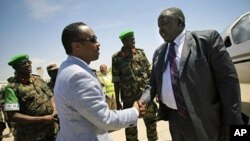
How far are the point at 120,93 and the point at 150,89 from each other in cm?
227

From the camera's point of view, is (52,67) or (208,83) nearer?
(208,83)

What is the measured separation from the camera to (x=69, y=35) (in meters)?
2.14

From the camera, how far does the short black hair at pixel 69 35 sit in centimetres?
212

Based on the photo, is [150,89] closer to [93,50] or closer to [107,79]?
[93,50]

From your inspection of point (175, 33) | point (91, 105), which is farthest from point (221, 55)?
point (91, 105)

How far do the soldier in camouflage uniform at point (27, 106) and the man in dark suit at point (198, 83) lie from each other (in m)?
1.94

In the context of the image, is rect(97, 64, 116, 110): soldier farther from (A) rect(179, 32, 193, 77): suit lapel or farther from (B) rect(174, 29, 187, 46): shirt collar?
(A) rect(179, 32, 193, 77): suit lapel

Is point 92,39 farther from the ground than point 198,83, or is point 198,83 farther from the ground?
point 92,39

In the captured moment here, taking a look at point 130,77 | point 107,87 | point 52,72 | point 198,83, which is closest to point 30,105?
point 52,72

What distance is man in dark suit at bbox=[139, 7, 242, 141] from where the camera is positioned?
2.64 meters

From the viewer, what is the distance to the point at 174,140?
2971mm

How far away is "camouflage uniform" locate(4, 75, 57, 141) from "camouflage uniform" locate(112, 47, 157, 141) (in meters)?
1.67

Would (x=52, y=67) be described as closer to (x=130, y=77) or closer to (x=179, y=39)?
(x=130, y=77)

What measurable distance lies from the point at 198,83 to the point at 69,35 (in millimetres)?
1315
